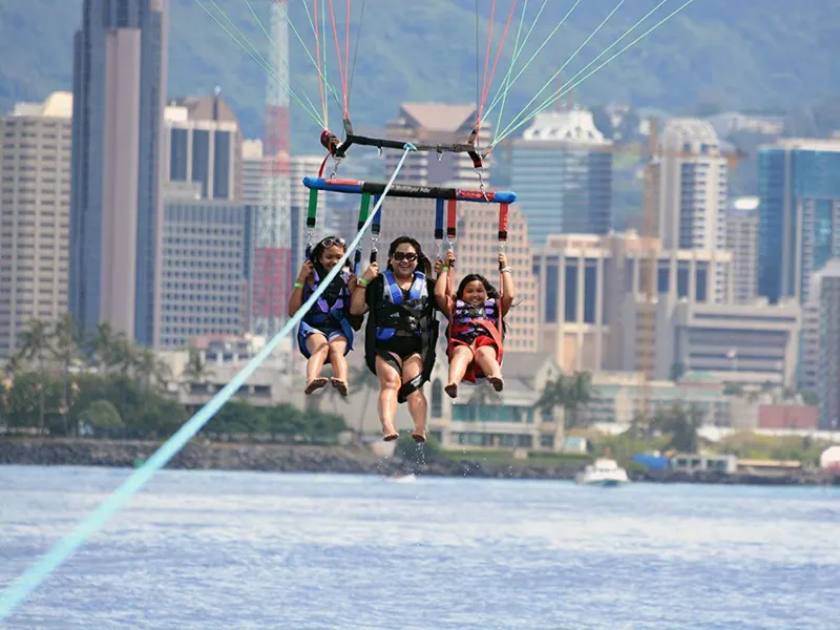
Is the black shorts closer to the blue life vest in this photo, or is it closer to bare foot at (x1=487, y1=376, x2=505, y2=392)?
the blue life vest

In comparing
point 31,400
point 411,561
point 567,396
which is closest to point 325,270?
point 411,561

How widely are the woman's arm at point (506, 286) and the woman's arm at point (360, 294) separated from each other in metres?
0.91

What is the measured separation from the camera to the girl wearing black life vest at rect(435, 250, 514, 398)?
21938 mm

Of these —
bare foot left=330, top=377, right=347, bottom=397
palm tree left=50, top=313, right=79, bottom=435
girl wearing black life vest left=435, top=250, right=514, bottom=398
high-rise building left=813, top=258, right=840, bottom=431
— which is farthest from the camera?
high-rise building left=813, top=258, right=840, bottom=431

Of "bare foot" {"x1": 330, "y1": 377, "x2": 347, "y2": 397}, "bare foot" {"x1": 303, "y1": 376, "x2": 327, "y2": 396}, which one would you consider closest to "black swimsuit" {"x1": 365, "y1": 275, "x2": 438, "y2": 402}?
"bare foot" {"x1": 330, "y1": 377, "x2": 347, "y2": 397}

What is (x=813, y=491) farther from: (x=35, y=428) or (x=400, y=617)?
(x=400, y=617)

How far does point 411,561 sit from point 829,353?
431ft

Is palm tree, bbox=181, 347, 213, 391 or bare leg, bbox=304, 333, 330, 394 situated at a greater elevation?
bare leg, bbox=304, 333, 330, 394

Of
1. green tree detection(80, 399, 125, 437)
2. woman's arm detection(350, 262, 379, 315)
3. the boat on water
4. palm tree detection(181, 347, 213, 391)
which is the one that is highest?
woman's arm detection(350, 262, 379, 315)

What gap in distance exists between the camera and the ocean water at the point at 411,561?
163 feet

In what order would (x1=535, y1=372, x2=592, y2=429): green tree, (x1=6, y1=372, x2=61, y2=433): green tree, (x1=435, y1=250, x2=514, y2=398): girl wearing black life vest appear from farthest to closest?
1. (x1=535, y1=372, x2=592, y2=429): green tree
2. (x1=6, y1=372, x2=61, y2=433): green tree
3. (x1=435, y1=250, x2=514, y2=398): girl wearing black life vest

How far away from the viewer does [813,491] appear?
458 feet

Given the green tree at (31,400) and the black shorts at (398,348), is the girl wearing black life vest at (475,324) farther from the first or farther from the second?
the green tree at (31,400)

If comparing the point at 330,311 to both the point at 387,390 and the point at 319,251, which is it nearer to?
the point at 319,251
